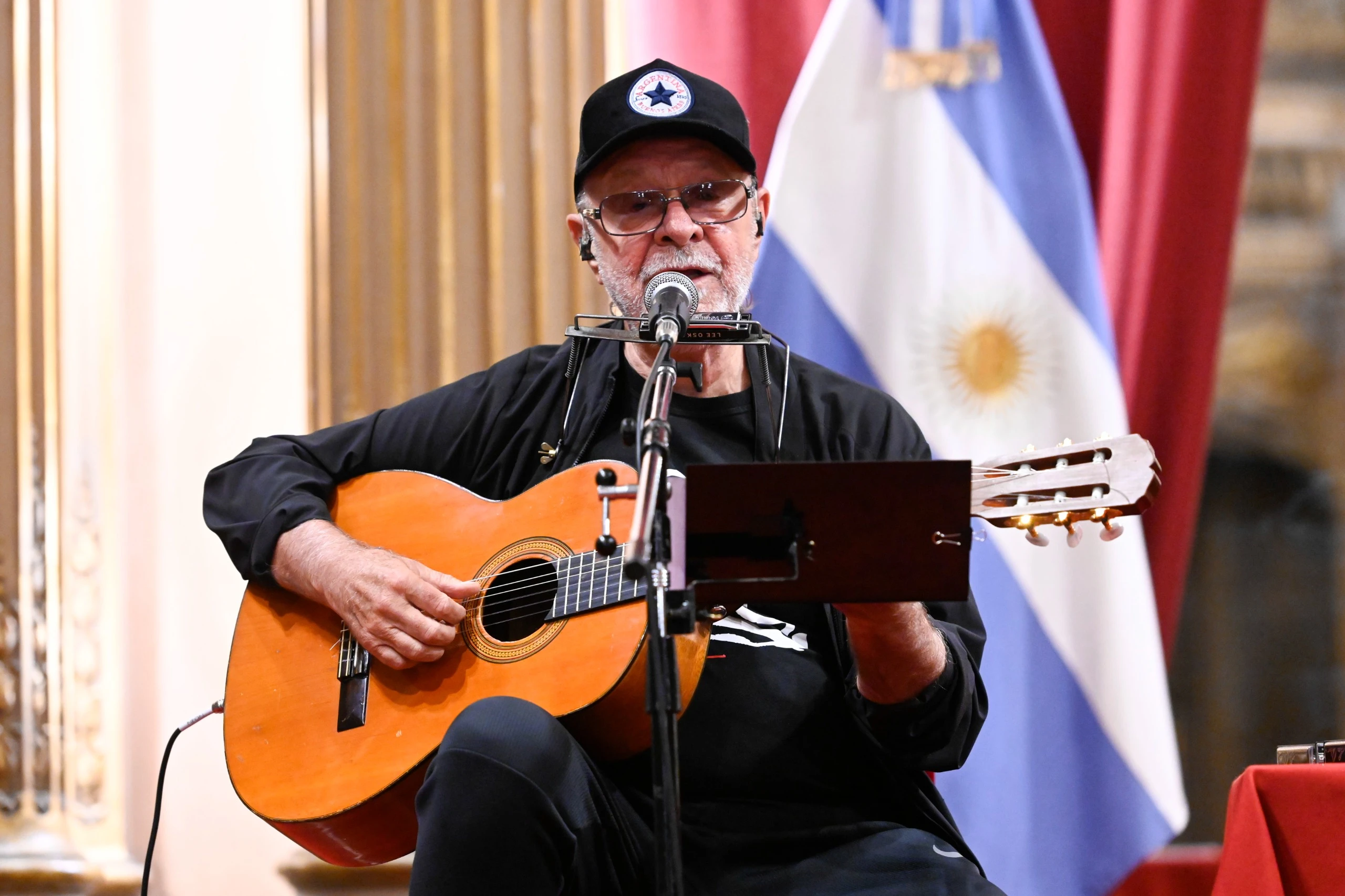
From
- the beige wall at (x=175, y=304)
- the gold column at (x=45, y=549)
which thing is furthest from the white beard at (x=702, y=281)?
the gold column at (x=45, y=549)

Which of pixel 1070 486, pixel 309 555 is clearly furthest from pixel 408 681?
pixel 1070 486

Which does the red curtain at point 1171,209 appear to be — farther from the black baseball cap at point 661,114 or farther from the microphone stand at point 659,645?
the microphone stand at point 659,645

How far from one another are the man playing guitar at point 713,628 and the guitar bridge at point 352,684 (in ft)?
0.13

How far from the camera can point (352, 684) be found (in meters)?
1.79

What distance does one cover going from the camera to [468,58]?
2.75m

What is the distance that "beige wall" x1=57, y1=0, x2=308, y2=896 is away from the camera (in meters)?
2.68

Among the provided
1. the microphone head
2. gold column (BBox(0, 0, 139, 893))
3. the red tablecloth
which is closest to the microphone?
the microphone head

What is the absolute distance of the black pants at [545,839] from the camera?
1330 millimetres

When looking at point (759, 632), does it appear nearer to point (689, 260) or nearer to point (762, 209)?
point (689, 260)

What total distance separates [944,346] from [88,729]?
2043 millimetres

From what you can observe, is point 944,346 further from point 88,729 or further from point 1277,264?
point 88,729

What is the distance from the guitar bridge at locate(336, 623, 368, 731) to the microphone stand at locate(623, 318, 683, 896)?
0.68m

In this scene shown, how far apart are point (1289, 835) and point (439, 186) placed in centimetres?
206

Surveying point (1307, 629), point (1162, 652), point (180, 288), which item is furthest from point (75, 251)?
point (1307, 629)
